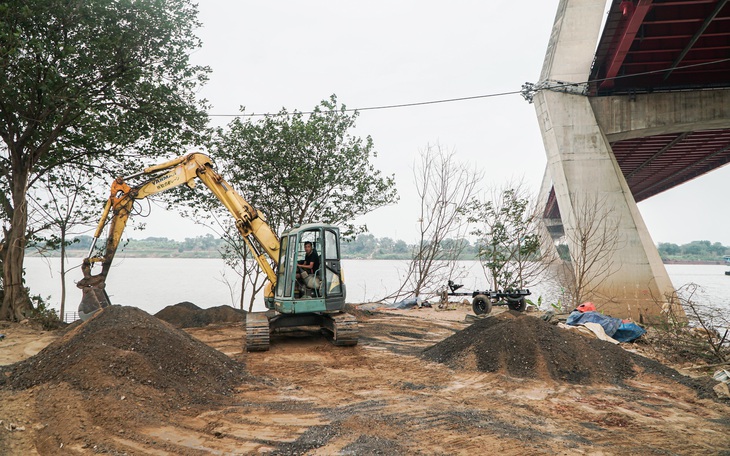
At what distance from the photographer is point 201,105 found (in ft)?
44.3

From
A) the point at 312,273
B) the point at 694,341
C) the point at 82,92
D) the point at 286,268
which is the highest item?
the point at 82,92

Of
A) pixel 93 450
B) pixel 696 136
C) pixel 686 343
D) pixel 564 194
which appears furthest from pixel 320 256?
pixel 696 136

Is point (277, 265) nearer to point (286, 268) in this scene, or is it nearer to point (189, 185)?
point (286, 268)

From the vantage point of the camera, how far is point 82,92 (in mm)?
11031

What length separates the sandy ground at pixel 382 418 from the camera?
15.2 ft

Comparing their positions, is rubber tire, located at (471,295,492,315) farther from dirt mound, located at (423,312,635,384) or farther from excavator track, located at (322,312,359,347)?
excavator track, located at (322,312,359,347)

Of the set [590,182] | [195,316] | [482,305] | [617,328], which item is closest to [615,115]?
[590,182]

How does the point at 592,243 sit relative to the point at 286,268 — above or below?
above

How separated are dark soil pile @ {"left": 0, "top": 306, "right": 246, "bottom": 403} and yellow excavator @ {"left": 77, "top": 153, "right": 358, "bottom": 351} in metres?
2.29

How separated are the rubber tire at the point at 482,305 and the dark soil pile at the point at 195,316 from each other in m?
7.49

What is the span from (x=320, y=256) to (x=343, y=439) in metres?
5.34

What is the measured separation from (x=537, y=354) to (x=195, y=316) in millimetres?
10231

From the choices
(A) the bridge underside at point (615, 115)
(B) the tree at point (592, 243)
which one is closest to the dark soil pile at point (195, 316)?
(B) the tree at point (592, 243)

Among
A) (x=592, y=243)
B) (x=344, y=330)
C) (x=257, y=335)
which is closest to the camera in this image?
(x=257, y=335)
